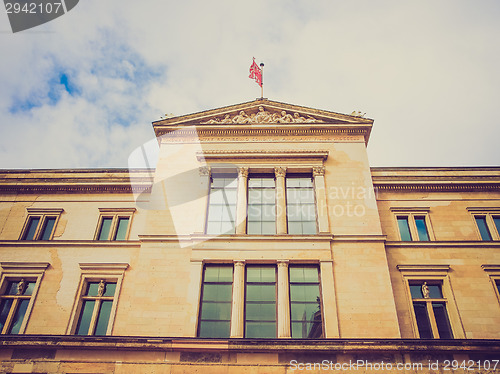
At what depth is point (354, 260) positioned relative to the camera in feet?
57.7

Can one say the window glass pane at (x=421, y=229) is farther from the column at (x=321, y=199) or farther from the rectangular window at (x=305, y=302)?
the rectangular window at (x=305, y=302)

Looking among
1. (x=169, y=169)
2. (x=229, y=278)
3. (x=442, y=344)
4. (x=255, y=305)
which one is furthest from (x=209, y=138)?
(x=442, y=344)

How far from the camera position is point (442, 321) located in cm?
1711

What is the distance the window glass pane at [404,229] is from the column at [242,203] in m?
7.59

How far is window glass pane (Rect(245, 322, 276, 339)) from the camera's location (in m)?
16.0

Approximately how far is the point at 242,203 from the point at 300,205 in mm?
2781

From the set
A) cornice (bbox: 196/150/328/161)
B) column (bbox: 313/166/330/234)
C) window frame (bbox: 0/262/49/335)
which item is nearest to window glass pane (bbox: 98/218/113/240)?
window frame (bbox: 0/262/49/335)

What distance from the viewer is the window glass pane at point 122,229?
20.3 m

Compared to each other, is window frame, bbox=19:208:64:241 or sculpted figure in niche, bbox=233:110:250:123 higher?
sculpted figure in niche, bbox=233:110:250:123

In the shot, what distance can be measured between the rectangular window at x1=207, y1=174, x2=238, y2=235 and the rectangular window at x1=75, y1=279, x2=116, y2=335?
5.19 meters

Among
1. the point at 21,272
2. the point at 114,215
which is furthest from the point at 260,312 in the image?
the point at 21,272

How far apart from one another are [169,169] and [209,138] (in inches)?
113

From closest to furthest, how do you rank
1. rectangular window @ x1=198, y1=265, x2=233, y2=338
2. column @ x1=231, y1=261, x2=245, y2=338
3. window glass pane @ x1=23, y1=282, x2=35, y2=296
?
column @ x1=231, y1=261, x2=245, y2=338, rectangular window @ x1=198, y1=265, x2=233, y2=338, window glass pane @ x1=23, y1=282, x2=35, y2=296

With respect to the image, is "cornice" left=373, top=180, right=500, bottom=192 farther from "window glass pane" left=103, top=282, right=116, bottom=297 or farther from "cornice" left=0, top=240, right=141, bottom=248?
"window glass pane" left=103, top=282, right=116, bottom=297
